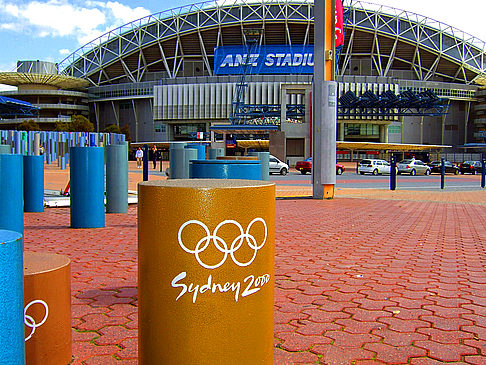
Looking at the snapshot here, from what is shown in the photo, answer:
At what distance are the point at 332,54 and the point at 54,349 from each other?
14.6 m

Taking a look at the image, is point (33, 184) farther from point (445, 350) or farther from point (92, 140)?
point (92, 140)

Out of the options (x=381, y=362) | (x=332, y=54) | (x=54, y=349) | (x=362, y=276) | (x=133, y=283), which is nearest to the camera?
(x=54, y=349)

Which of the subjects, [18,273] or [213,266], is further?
[213,266]

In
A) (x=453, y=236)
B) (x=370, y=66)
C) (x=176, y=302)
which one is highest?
(x=370, y=66)

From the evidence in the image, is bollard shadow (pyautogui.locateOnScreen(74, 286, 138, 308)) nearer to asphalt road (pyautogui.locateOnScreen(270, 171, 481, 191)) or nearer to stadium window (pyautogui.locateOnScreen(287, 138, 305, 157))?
asphalt road (pyautogui.locateOnScreen(270, 171, 481, 191))

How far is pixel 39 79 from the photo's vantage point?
282 ft

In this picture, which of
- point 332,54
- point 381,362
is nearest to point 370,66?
point 332,54

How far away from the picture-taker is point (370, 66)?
88188 mm

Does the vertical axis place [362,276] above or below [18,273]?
below

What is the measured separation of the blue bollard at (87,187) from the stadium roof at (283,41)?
7841 cm

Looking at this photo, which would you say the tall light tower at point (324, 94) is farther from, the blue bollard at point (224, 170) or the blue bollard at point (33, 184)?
the blue bollard at point (224, 170)

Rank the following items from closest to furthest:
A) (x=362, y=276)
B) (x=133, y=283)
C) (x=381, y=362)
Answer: (x=381, y=362) < (x=133, y=283) < (x=362, y=276)

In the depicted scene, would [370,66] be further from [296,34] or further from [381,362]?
[381,362]

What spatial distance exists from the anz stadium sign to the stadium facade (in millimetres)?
477
